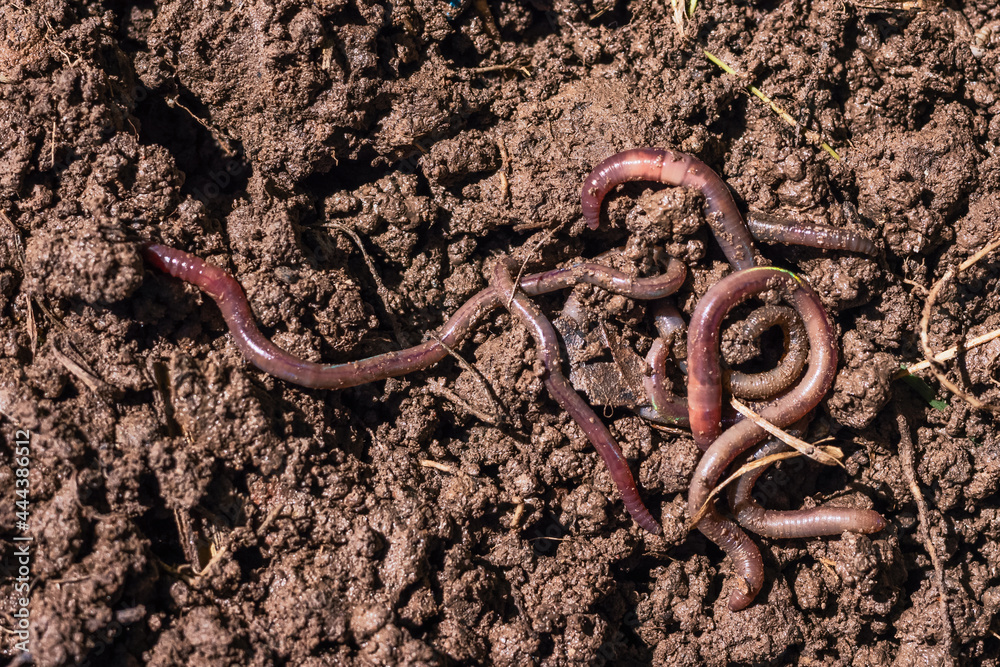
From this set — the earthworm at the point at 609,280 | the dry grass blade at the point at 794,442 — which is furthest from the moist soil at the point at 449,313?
the dry grass blade at the point at 794,442

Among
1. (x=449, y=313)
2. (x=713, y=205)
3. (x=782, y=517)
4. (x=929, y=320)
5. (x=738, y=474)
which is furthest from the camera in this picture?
(x=929, y=320)

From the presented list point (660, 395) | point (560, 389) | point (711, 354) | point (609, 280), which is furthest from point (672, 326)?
point (560, 389)

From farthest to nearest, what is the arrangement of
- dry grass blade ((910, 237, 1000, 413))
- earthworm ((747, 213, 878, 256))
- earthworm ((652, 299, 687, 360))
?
earthworm ((652, 299, 687, 360)) < earthworm ((747, 213, 878, 256)) < dry grass blade ((910, 237, 1000, 413))

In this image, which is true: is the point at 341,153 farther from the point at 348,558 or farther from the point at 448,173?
the point at 348,558

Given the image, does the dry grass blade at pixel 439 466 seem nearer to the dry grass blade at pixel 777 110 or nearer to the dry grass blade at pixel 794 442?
the dry grass blade at pixel 794 442

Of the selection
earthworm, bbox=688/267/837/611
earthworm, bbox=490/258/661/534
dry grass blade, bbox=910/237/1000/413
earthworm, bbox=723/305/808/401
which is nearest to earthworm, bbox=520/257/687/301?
earthworm, bbox=490/258/661/534

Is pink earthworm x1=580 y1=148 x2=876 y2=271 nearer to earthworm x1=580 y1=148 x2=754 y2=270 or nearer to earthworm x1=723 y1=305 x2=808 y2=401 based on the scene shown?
earthworm x1=580 y1=148 x2=754 y2=270

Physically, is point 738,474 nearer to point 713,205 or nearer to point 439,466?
point 713,205
